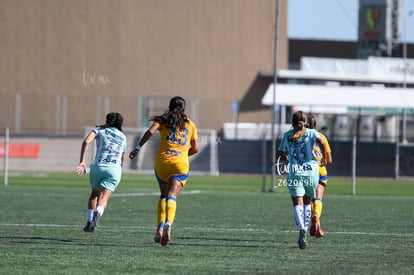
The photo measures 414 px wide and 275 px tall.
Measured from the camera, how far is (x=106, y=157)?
15984 millimetres

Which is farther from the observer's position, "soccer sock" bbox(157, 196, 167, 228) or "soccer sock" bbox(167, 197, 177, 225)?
"soccer sock" bbox(157, 196, 167, 228)

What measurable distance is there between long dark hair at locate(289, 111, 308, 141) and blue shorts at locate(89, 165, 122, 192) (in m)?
2.88

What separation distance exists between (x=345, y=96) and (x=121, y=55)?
39.4 ft

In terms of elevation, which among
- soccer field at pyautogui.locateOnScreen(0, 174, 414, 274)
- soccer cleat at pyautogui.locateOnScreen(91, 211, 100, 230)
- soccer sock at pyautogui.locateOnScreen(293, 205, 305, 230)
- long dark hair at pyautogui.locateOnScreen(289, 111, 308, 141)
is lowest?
soccer field at pyautogui.locateOnScreen(0, 174, 414, 274)

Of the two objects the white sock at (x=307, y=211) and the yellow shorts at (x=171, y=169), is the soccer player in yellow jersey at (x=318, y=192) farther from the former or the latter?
the yellow shorts at (x=171, y=169)

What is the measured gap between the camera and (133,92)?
55.3 meters

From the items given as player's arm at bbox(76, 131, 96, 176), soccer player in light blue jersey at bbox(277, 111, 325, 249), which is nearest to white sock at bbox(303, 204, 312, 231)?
soccer player in light blue jersey at bbox(277, 111, 325, 249)

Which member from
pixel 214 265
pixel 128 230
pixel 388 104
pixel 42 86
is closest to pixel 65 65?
pixel 42 86

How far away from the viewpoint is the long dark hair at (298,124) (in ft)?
48.1

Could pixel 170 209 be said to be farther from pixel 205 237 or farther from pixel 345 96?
pixel 345 96

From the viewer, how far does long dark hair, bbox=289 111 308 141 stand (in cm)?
1466

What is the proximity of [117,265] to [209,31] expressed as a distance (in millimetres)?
46820

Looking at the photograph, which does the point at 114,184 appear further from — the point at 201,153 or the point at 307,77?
the point at 307,77

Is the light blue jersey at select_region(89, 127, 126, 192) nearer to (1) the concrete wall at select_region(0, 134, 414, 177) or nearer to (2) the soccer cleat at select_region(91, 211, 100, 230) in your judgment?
(2) the soccer cleat at select_region(91, 211, 100, 230)
